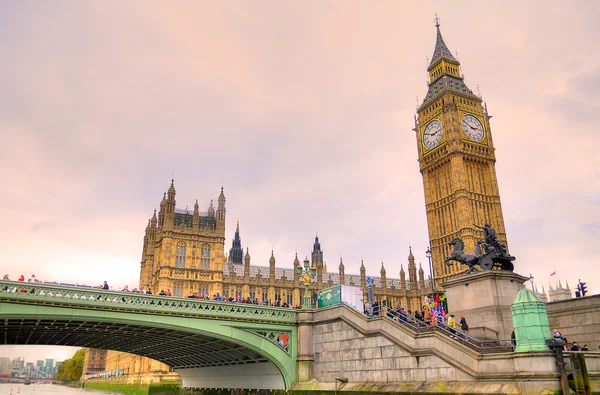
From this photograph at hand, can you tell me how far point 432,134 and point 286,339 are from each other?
62613 mm

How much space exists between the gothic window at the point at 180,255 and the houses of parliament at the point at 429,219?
0.52 ft

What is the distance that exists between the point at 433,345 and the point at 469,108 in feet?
231

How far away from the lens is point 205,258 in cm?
7806

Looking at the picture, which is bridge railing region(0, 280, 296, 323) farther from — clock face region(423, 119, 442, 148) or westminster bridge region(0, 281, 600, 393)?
clock face region(423, 119, 442, 148)

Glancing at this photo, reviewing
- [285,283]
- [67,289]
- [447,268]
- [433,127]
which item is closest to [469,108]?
[433,127]

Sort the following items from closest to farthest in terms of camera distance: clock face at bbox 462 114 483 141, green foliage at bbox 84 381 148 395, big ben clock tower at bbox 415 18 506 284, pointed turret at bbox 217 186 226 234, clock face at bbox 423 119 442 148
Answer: green foliage at bbox 84 381 148 395 < big ben clock tower at bbox 415 18 506 284 < pointed turret at bbox 217 186 226 234 < clock face at bbox 462 114 483 141 < clock face at bbox 423 119 442 148

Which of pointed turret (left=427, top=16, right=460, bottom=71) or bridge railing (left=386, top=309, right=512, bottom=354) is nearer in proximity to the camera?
bridge railing (left=386, top=309, right=512, bottom=354)

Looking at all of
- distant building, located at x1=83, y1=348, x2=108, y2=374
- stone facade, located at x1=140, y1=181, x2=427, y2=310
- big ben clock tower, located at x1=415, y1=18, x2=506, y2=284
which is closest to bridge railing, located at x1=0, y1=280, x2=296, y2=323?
stone facade, located at x1=140, y1=181, x2=427, y2=310

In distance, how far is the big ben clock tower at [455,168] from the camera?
78.8 m

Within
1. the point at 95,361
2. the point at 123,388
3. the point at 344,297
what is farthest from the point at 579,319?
the point at 95,361

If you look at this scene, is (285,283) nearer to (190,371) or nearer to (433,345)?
(190,371)

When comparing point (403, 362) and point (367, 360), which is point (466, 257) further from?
point (367, 360)

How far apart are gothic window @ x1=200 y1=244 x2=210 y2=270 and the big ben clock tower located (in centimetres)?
3844

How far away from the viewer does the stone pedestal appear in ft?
81.8
